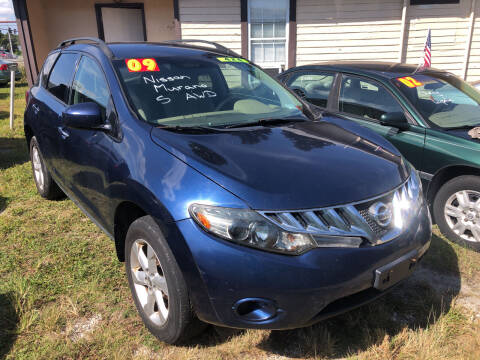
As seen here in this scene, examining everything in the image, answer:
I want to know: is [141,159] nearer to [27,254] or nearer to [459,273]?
[27,254]

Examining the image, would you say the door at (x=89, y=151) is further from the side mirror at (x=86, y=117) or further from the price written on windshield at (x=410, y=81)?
the price written on windshield at (x=410, y=81)

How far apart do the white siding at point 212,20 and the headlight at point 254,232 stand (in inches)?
336

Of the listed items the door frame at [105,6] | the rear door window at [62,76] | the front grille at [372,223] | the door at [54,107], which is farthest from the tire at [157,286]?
the door frame at [105,6]

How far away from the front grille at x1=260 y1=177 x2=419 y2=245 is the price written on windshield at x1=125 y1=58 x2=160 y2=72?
5.36ft

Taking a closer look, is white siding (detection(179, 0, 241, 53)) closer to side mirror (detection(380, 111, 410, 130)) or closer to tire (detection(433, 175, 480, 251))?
side mirror (detection(380, 111, 410, 130))

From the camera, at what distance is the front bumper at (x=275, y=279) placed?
184 centimetres

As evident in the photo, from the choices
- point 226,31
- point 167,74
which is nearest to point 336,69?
point 167,74

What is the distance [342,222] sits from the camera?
1.95 meters

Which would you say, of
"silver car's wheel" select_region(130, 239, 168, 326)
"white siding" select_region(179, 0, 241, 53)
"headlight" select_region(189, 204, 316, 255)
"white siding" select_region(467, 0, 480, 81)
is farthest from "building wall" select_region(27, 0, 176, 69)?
"headlight" select_region(189, 204, 316, 255)

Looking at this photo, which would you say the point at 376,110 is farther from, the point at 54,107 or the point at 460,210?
the point at 54,107

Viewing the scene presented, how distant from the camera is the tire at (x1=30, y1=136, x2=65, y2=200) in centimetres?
427

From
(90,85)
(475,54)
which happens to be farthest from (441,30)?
(90,85)

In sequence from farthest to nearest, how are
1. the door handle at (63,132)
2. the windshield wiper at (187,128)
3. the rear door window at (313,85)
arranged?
the rear door window at (313,85)
the door handle at (63,132)
the windshield wiper at (187,128)

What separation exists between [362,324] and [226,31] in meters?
8.58
